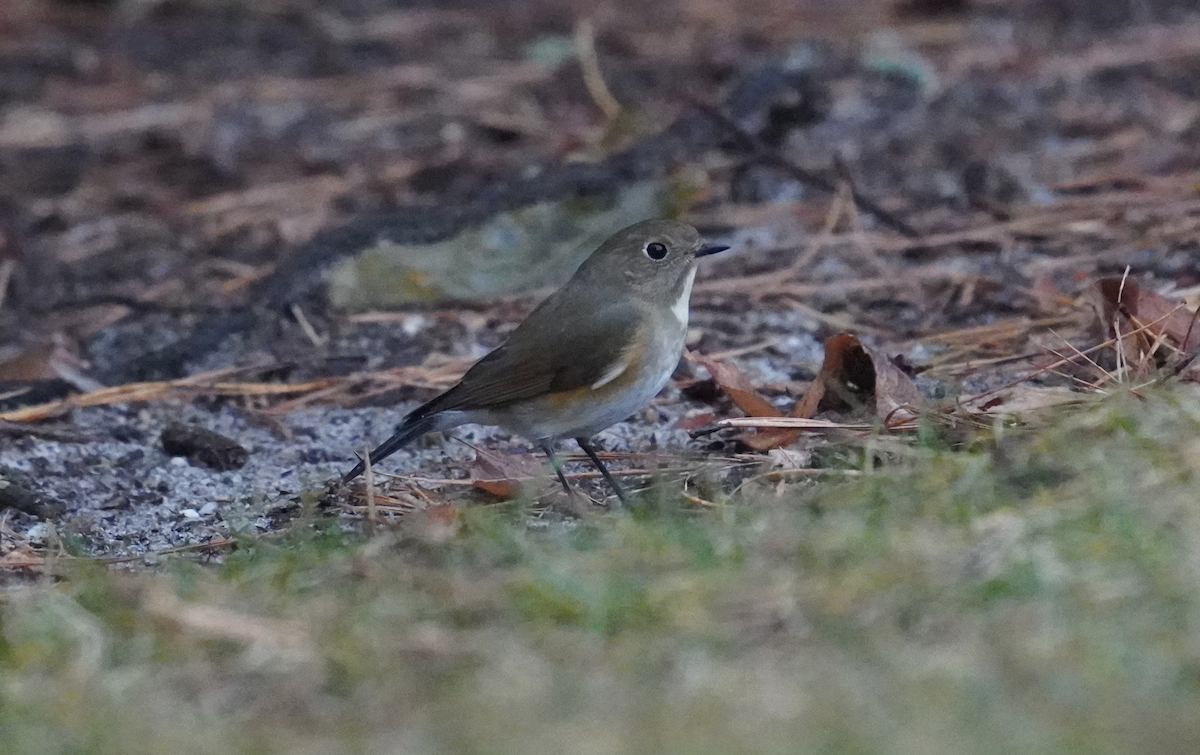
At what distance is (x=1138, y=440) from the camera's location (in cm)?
358

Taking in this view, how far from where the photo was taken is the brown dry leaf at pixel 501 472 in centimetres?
437

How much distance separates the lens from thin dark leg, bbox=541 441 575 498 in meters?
4.33

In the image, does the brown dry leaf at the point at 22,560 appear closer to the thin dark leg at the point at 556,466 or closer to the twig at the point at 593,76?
the thin dark leg at the point at 556,466

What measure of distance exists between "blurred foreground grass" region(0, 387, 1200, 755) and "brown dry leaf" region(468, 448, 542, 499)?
26.2 inches

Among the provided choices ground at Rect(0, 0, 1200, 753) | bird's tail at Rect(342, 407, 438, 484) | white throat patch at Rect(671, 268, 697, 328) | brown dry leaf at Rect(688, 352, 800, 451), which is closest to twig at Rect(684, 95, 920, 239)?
ground at Rect(0, 0, 1200, 753)

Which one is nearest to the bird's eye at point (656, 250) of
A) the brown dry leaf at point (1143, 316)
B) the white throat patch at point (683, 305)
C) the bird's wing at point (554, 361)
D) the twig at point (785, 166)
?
the white throat patch at point (683, 305)

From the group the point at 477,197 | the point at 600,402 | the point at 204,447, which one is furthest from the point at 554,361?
the point at 477,197

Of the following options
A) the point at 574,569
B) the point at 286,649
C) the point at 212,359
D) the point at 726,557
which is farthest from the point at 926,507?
the point at 212,359

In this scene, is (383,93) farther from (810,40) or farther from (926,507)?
(926,507)

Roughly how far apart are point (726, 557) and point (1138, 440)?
40.9 inches

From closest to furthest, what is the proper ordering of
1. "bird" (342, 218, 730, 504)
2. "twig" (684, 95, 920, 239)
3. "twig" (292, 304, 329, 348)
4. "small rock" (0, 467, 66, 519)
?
1. "small rock" (0, 467, 66, 519)
2. "bird" (342, 218, 730, 504)
3. "twig" (292, 304, 329, 348)
4. "twig" (684, 95, 920, 239)

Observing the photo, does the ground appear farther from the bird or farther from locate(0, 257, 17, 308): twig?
the bird

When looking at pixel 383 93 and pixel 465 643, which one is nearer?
pixel 465 643

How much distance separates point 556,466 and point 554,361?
0.38 meters
